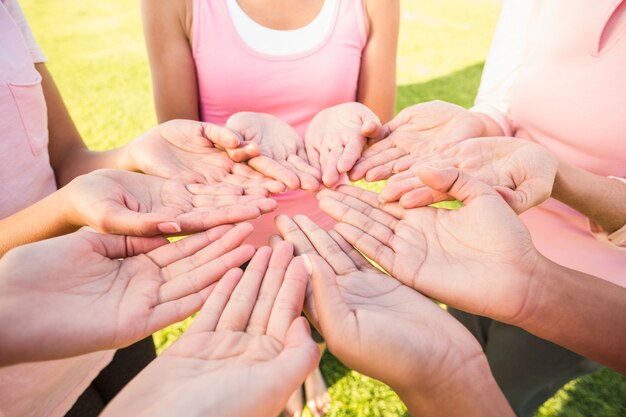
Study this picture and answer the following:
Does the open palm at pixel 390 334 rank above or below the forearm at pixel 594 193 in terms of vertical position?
below

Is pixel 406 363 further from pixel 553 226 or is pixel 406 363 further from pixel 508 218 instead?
pixel 553 226

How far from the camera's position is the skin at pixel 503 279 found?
1.24m

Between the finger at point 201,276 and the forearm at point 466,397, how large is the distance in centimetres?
68

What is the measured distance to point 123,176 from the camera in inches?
58.8

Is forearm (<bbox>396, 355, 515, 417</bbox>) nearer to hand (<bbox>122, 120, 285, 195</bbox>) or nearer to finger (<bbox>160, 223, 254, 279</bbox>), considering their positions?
finger (<bbox>160, 223, 254, 279</bbox>)

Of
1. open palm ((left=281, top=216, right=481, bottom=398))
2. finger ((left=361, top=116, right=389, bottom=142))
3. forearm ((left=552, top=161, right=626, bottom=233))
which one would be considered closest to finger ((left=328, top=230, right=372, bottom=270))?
open palm ((left=281, top=216, right=481, bottom=398))

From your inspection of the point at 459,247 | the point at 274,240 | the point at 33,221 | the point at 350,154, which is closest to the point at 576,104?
the point at 459,247

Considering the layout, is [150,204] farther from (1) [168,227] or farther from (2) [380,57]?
(2) [380,57]

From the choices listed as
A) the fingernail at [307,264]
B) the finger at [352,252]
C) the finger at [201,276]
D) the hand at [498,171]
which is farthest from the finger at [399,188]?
the finger at [201,276]

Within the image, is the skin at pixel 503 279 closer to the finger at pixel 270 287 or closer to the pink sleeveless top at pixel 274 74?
the finger at pixel 270 287

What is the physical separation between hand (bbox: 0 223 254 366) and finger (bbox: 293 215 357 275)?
243 millimetres

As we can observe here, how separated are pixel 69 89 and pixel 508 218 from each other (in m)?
6.94

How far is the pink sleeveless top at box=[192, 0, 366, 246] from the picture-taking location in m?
1.73

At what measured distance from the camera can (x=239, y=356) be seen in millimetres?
1001
